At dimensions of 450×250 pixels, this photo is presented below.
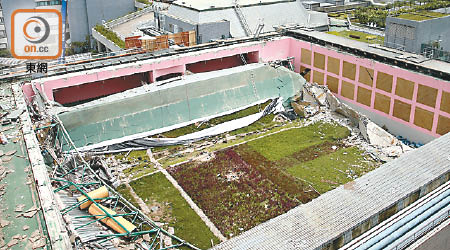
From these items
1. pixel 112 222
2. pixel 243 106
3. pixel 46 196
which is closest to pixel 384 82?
pixel 243 106

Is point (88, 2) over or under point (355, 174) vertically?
over

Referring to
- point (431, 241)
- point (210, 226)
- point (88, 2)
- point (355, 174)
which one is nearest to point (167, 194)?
point (210, 226)

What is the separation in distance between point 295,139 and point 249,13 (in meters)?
14.4

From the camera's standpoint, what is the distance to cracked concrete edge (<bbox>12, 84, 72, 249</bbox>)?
33.4ft

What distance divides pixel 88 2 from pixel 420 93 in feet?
129

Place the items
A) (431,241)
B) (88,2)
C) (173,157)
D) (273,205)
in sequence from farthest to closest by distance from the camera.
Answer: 1. (88,2)
2. (173,157)
3. (273,205)
4. (431,241)

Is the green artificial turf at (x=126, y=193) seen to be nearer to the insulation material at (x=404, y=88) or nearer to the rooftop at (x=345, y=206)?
the rooftop at (x=345, y=206)

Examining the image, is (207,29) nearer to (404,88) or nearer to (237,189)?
(404,88)

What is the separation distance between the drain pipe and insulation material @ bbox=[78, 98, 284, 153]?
1396 centimetres

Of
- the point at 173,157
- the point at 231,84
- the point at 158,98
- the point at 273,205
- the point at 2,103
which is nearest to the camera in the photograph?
the point at 273,205

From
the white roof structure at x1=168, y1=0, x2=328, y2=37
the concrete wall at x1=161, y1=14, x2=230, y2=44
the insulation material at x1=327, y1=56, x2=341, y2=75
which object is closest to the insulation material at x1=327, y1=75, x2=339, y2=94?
the insulation material at x1=327, y1=56, x2=341, y2=75

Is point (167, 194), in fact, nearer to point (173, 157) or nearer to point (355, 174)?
point (173, 157)

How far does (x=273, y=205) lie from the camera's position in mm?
17719

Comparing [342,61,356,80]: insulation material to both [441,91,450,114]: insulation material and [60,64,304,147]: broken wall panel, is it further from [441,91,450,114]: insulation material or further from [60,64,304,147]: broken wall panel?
[441,91,450,114]: insulation material
